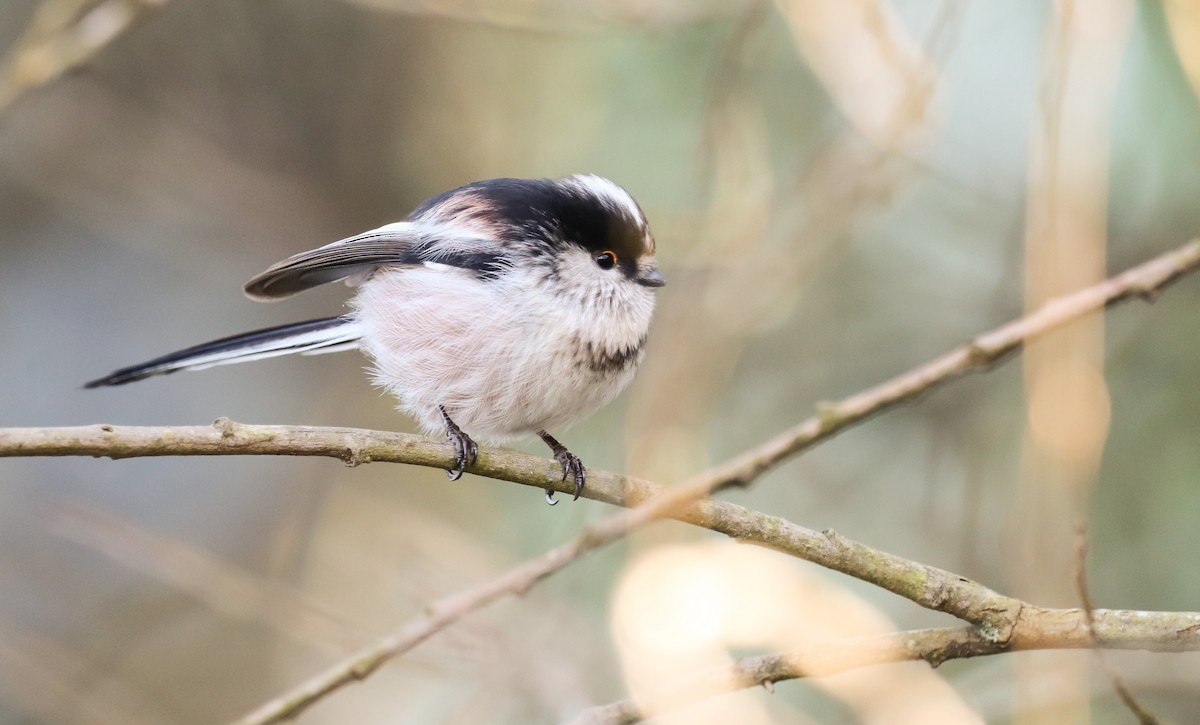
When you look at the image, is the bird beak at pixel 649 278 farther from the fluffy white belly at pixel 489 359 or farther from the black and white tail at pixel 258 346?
the black and white tail at pixel 258 346

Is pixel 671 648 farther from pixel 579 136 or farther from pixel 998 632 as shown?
pixel 579 136

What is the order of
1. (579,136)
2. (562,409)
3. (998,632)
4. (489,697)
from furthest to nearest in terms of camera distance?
(579,136) → (489,697) → (562,409) → (998,632)

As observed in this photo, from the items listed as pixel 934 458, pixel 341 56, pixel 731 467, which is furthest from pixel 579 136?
pixel 731 467

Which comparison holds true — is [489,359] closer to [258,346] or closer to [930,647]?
[258,346]

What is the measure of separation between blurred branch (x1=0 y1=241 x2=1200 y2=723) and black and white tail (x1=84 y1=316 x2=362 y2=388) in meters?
0.98

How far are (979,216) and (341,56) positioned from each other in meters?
3.49

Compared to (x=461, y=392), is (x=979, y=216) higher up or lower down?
higher up

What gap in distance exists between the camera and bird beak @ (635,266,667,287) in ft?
10.8

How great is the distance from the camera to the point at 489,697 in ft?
10.9

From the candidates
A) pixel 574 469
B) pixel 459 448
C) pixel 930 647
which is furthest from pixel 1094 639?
pixel 459 448

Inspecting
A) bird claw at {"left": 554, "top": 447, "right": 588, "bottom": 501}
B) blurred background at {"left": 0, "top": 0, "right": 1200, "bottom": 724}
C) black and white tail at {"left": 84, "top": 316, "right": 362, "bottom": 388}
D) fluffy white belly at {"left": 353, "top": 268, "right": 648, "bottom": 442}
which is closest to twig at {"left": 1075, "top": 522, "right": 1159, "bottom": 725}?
blurred background at {"left": 0, "top": 0, "right": 1200, "bottom": 724}

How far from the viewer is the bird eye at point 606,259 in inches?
129

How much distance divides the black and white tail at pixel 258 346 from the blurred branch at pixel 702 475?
98 centimetres

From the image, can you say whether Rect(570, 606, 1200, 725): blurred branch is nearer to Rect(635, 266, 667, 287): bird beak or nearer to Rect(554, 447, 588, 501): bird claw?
Rect(554, 447, 588, 501): bird claw
